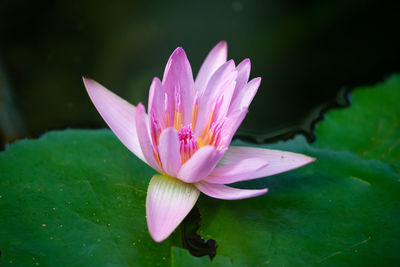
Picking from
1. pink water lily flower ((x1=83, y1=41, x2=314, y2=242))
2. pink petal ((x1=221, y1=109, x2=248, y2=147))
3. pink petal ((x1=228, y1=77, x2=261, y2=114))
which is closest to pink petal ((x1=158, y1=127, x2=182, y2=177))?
pink water lily flower ((x1=83, y1=41, x2=314, y2=242))

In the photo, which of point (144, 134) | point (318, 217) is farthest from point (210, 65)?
point (318, 217)

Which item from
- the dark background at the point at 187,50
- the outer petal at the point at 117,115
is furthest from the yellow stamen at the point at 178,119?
the dark background at the point at 187,50

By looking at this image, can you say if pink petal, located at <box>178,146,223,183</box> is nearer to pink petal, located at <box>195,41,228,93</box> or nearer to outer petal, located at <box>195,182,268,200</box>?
outer petal, located at <box>195,182,268,200</box>

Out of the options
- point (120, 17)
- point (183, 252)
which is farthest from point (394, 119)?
point (120, 17)

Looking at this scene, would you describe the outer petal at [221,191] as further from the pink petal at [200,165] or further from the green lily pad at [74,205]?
the green lily pad at [74,205]

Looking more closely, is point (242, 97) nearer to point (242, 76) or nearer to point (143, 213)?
point (242, 76)

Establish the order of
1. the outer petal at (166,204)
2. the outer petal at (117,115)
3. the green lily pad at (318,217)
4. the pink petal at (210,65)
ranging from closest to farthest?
1. the outer petal at (166,204)
2. the green lily pad at (318,217)
3. the outer petal at (117,115)
4. the pink petal at (210,65)
